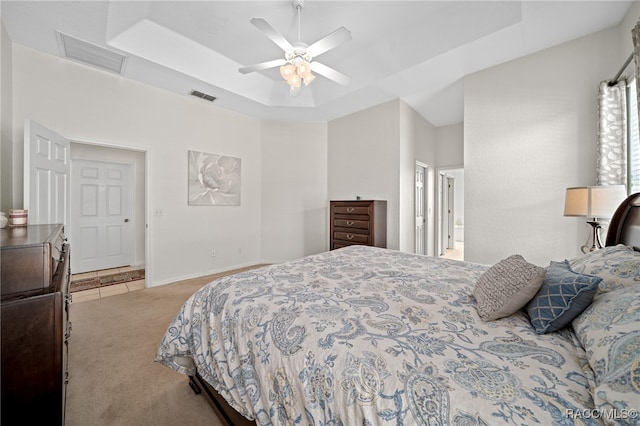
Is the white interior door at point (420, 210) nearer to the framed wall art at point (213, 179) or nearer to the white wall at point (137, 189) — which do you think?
the framed wall art at point (213, 179)

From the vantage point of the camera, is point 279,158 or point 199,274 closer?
point 199,274

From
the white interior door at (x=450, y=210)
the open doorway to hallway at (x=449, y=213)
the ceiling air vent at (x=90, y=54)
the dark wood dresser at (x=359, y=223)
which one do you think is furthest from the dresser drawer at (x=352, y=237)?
the white interior door at (x=450, y=210)

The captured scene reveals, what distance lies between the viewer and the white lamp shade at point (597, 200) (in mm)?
1831

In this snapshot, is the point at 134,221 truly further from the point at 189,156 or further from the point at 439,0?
the point at 439,0

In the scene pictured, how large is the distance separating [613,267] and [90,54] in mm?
4663

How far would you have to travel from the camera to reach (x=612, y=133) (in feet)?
7.24

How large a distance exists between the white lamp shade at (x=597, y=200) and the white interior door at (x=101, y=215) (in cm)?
620

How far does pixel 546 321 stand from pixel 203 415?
176cm

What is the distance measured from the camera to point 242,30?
294 cm

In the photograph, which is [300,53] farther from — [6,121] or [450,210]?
[450,210]

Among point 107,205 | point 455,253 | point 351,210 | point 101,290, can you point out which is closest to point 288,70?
point 351,210

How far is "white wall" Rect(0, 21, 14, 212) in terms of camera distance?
7.97 ft

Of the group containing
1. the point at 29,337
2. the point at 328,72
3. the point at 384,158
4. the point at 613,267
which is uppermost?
the point at 328,72

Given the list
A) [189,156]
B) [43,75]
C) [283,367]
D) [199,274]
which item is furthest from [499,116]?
[43,75]
